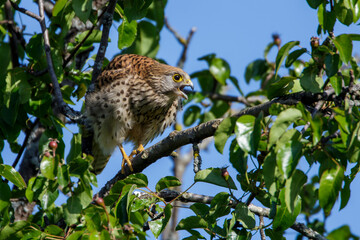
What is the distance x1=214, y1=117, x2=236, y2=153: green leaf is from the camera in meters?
2.30

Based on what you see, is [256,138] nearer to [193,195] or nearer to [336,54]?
[336,54]

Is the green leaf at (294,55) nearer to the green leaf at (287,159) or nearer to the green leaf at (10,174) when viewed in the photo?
the green leaf at (287,159)

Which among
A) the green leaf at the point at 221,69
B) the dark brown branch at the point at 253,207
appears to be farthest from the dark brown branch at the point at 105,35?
the green leaf at the point at 221,69

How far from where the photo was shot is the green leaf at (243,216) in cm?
261

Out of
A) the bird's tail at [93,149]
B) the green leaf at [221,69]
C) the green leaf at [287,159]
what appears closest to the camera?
the green leaf at [287,159]

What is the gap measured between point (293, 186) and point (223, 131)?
1.36 feet

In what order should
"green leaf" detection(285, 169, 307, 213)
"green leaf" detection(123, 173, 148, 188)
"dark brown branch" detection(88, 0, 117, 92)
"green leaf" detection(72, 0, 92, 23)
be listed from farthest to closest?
1. "dark brown branch" detection(88, 0, 117, 92)
2. "green leaf" detection(72, 0, 92, 23)
3. "green leaf" detection(123, 173, 148, 188)
4. "green leaf" detection(285, 169, 307, 213)

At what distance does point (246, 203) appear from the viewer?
2680mm

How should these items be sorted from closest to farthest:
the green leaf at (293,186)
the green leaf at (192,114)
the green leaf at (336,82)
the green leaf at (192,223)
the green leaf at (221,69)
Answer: the green leaf at (293,186) < the green leaf at (336,82) < the green leaf at (192,223) < the green leaf at (221,69) < the green leaf at (192,114)

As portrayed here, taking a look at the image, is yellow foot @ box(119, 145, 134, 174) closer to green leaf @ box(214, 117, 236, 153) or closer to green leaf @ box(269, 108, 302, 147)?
green leaf @ box(214, 117, 236, 153)

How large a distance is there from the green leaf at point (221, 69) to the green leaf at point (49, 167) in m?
3.01

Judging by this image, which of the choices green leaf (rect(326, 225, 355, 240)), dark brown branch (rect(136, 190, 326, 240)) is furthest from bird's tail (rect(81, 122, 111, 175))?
green leaf (rect(326, 225, 355, 240))

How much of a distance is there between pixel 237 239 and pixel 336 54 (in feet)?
3.62

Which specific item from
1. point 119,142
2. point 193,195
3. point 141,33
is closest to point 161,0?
point 141,33
